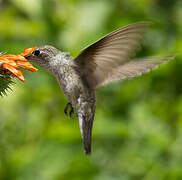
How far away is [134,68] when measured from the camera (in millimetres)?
2676

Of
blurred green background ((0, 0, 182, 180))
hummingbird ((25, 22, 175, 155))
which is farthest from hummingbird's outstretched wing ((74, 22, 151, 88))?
blurred green background ((0, 0, 182, 180))

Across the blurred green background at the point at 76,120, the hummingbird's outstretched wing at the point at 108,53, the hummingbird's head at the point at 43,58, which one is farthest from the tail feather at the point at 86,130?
the blurred green background at the point at 76,120

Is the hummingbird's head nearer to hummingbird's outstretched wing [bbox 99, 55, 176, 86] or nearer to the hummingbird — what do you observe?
the hummingbird

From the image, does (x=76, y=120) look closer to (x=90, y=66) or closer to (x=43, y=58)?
(x=90, y=66)

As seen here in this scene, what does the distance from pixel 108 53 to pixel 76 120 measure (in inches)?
95.2

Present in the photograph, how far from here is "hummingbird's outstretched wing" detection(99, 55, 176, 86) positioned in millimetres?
2588

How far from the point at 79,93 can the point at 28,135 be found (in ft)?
8.02

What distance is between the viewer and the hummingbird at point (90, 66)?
2291mm

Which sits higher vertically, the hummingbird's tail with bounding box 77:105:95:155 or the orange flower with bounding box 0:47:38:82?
the orange flower with bounding box 0:47:38:82

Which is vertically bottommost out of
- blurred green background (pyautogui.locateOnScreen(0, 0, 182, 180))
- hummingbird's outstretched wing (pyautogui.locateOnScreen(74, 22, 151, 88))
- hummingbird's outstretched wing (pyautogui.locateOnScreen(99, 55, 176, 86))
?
blurred green background (pyautogui.locateOnScreen(0, 0, 182, 180))

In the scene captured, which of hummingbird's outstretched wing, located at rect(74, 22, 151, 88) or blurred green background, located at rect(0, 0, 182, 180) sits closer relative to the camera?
hummingbird's outstretched wing, located at rect(74, 22, 151, 88)

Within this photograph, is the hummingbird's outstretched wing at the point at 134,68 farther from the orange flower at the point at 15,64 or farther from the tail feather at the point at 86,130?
the orange flower at the point at 15,64

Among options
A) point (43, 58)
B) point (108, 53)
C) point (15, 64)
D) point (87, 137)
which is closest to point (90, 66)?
point (108, 53)

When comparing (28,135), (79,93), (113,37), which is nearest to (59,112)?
(28,135)
